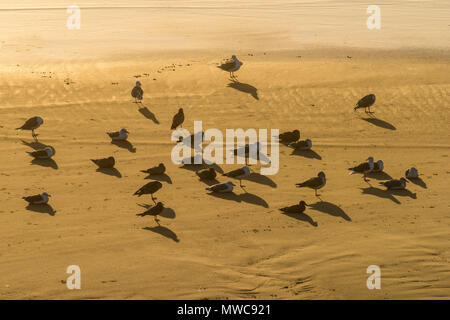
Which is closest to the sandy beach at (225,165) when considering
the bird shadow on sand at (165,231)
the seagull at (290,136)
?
the bird shadow on sand at (165,231)

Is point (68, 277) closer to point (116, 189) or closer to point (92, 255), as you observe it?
point (92, 255)

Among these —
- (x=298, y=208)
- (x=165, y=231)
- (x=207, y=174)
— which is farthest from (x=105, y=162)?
(x=298, y=208)

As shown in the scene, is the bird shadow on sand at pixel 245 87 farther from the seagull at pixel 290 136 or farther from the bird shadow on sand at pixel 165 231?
the bird shadow on sand at pixel 165 231

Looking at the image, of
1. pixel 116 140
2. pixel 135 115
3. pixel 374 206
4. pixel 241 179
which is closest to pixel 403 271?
pixel 374 206

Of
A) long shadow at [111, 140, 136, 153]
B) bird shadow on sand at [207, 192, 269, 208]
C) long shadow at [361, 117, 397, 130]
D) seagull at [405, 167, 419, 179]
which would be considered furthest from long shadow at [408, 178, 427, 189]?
long shadow at [111, 140, 136, 153]

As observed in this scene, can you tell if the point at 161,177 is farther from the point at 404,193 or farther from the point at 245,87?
the point at 245,87

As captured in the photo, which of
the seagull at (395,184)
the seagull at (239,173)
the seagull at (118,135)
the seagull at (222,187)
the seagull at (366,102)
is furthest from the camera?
the seagull at (366,102)
